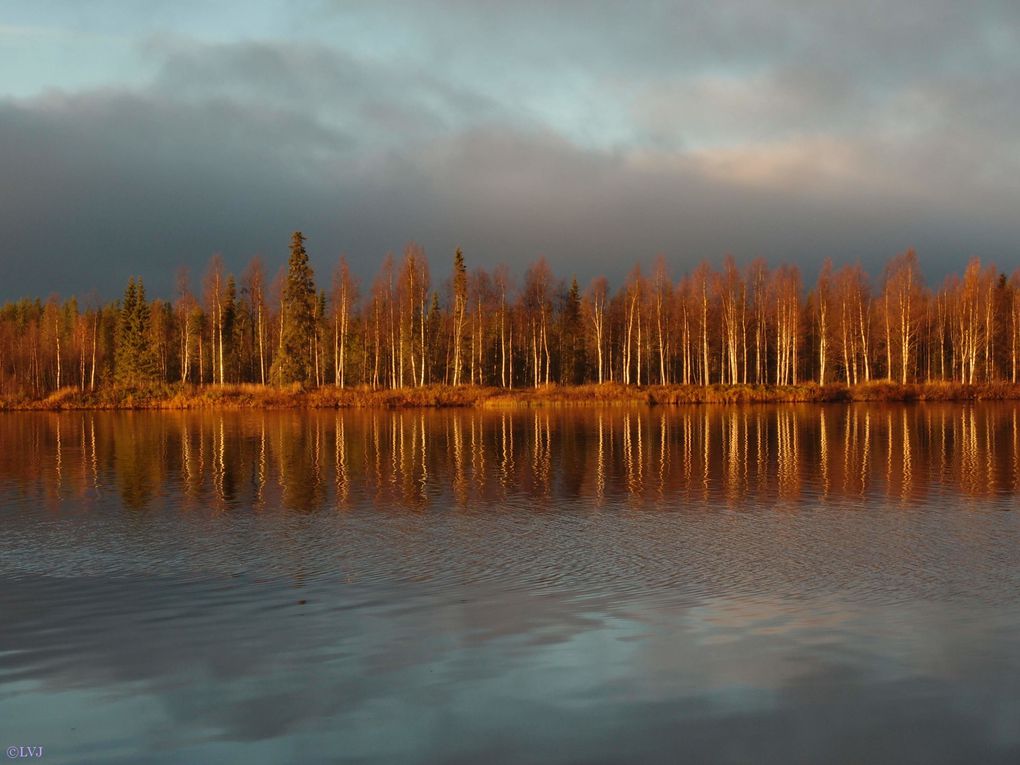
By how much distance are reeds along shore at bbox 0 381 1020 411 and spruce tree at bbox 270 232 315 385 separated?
10.4 ft

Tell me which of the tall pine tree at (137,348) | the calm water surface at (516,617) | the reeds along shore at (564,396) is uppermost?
the tall pine tree at (137,348)

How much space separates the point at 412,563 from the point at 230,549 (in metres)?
4.38

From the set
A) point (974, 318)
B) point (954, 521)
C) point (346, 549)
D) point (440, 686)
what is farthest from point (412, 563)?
point (974, 318)

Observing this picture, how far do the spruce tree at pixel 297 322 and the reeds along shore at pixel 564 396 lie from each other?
3.17 meters

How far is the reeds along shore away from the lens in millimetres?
79375

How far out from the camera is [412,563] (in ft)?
58.1

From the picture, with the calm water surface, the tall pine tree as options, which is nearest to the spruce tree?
the tall pine tree

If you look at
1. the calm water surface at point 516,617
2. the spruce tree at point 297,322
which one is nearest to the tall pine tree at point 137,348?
the spruce tree at point 297,322

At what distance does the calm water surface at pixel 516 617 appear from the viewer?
959cm

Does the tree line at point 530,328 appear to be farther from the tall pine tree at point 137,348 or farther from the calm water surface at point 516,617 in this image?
the calm water surface at point 516,617

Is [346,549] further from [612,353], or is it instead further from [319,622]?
[612,353]

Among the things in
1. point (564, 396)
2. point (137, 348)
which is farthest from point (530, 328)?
point (137, 348)

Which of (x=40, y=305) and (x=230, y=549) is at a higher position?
(x=40, y=305)

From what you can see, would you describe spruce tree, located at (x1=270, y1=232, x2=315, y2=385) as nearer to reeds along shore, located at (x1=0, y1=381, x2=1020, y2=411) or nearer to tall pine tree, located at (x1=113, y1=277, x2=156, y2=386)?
reeds along shore, located at (x1=0, y1=381, x2=1020, y2=411)
